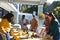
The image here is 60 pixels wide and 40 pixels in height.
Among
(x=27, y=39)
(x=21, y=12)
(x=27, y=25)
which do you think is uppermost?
(x=21, y=12)

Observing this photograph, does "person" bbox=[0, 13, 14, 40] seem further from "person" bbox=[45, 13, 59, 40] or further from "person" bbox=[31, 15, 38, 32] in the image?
"person" bbox=[45, 13, 59, 40]

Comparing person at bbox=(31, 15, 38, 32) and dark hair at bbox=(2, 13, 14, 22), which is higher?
dark hair at bbox=(2, 13, 14, 22)

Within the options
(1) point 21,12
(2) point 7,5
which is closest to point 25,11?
(1) point 21,12

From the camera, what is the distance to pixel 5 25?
267 cm

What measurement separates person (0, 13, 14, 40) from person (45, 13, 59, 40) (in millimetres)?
486

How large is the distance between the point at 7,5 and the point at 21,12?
211mm

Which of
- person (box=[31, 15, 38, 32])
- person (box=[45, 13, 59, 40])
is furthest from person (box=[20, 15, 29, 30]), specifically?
person (box=[45, 13, 59, 40])

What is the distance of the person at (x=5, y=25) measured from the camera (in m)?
2.67

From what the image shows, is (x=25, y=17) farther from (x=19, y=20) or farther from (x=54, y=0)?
(x=54, y=0)

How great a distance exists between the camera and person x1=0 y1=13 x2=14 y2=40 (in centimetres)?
267

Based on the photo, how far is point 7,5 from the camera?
2.66 metres

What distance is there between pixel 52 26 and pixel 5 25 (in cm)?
63

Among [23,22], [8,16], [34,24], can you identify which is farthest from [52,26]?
[8,16]

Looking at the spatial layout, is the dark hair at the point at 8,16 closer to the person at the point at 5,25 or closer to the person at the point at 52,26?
the person at the point at 5,25
